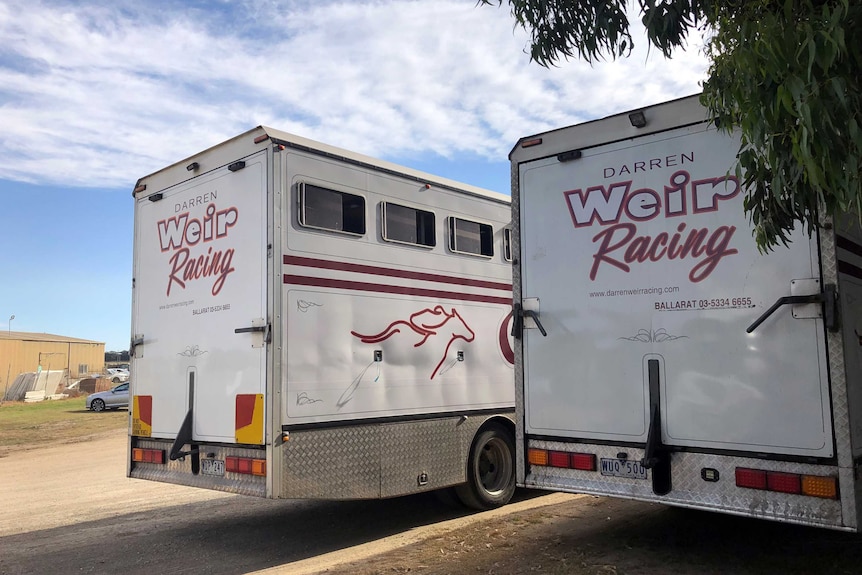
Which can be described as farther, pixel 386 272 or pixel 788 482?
pixel 386 272

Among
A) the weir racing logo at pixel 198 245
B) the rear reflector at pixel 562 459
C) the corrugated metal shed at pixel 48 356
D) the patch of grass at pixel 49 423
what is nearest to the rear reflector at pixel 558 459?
the rear reflector at pixel 562 459

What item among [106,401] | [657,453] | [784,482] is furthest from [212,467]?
[106,401]

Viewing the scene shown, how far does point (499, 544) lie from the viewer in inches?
242

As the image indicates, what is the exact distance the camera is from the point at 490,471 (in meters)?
7.91

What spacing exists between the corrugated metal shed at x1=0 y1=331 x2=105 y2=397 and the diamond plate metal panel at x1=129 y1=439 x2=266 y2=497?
125 feet

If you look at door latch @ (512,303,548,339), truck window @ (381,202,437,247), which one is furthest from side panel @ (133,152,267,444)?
door latch @ (512,303,548,339)

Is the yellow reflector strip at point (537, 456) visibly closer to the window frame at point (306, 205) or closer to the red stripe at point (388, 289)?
the red stripe at point (388, 289)

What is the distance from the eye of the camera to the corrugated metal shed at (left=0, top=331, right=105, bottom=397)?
44000 mm

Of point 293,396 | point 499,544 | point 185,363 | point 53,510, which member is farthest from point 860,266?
point 53,510

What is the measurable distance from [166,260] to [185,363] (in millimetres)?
1134

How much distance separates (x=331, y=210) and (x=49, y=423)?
17.4 metres

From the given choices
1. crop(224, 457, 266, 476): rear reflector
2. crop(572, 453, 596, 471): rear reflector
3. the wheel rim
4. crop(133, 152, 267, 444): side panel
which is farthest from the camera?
the wheel rim

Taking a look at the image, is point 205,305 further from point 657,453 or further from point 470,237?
point 657,453

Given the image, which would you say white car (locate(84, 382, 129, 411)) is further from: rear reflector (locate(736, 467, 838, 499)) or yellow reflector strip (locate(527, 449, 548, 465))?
rear reflector (locate(736, 467, 838, 499))
